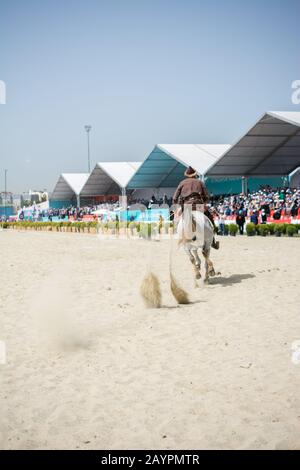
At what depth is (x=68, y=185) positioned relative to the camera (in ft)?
232

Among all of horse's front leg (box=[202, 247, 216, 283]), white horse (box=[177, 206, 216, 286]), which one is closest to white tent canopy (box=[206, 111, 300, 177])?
horse's front leg (box=[202, 247, 216, 283])

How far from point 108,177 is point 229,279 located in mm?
52397

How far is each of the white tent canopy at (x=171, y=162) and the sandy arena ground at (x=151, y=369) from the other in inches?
1242

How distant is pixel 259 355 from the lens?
522 centimetres

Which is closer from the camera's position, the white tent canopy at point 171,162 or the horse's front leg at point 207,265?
the horse's front leg at point 207,265

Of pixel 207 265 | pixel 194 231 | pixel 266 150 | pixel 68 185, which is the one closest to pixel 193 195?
pixel 194 231

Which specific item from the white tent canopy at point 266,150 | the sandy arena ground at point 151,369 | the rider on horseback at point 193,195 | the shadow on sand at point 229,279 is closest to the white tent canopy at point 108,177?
the white tent canopy at point 266,150

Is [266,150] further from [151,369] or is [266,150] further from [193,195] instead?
[151,369]

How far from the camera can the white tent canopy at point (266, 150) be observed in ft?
105

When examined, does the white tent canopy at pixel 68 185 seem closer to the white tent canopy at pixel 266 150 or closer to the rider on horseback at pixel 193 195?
the white tent canopy at pixel 266 150

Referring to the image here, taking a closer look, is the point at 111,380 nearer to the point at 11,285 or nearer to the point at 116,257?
the point at 11,285

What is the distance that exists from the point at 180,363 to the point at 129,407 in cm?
115

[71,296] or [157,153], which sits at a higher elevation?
[157,153]
